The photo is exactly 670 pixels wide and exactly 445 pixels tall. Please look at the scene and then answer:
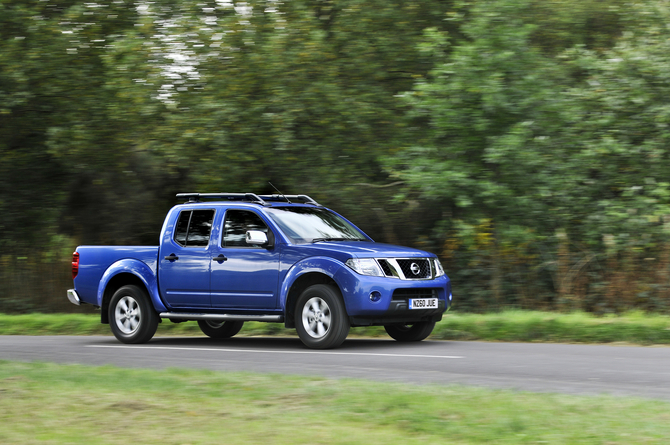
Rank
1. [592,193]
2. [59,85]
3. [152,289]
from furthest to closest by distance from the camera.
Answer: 1. [59,85]
2. [592,193]
3. [152,289]

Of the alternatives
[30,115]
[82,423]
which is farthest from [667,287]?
[30,115]

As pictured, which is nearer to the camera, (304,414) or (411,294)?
(304,414)

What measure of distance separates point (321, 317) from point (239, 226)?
190cm

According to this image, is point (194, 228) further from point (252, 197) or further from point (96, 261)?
point (96, 261)

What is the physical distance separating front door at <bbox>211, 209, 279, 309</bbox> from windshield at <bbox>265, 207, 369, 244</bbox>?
0.25 metres

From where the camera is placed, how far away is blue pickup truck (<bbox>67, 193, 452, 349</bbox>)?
11.2m

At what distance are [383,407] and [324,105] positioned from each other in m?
10.9

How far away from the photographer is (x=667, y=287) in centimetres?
1490

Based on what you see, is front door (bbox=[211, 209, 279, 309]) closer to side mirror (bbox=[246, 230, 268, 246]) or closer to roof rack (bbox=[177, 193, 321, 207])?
side mirror (bbox=[246, 230, 268, 246])

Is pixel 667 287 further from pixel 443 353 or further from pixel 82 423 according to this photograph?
pixel 82 423

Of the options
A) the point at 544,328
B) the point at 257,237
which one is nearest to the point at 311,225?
the point at 257,237

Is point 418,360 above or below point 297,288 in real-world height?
below

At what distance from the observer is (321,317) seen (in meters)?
11.4

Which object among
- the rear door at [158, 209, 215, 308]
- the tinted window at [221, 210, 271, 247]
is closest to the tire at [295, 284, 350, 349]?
the tinted window at [221, 210, 271, 247]
